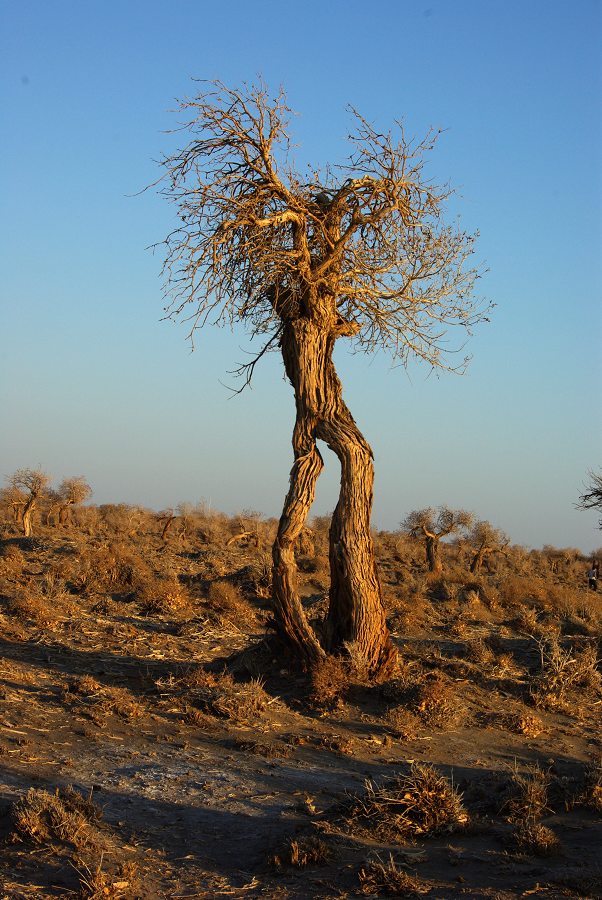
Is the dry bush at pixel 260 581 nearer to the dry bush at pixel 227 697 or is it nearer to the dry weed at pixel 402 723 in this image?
the dry bush at pixel 227 697

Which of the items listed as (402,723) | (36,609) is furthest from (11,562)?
(402,723)

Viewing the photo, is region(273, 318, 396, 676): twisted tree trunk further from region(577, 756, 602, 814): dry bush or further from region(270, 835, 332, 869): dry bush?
region(270, 835, 332, 869): dry bush

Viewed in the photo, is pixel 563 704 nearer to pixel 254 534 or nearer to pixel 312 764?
pixel 312 764

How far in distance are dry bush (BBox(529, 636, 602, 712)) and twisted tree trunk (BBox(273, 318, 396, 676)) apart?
6.29 ft

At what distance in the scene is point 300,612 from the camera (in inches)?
416

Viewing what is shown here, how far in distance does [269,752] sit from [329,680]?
185 cm

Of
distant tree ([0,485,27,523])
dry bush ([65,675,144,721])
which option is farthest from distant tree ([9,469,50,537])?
dry bush ([65,675,144,721])

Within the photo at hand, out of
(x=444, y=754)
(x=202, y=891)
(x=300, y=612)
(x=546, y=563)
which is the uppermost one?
(x=546, y=563)

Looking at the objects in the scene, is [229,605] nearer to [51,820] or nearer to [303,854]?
[51,820]

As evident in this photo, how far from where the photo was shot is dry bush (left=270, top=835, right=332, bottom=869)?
19.4 ft

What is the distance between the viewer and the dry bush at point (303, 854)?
591 cm


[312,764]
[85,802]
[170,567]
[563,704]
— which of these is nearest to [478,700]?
[563,704]

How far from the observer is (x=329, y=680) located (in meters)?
10.2

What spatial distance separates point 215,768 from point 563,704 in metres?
4.86
